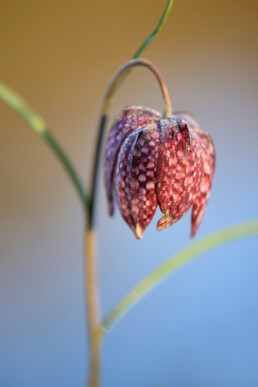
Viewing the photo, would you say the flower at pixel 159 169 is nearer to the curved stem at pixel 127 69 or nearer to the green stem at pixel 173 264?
the curved stem at pixel 127 69

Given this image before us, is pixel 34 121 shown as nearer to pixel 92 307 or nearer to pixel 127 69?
pixel 127 69

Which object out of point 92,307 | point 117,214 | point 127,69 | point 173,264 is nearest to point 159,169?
point 127,69

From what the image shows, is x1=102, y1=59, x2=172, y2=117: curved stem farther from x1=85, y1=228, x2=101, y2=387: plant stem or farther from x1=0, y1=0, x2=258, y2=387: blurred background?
x1=0, y1=0, x2=258, y2=387: blurred background

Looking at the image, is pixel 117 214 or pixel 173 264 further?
pixel 117 214

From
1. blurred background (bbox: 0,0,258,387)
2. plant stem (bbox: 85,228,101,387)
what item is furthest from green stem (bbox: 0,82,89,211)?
blurred background (bbox: 0,0,258,387)

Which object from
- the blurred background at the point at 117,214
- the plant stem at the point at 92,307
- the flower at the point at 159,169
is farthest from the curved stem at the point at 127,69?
the blurred background at the point at 117,214

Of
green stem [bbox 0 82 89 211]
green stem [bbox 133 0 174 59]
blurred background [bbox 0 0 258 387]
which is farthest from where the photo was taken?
blurred background [bbox 0 0 258 387]
